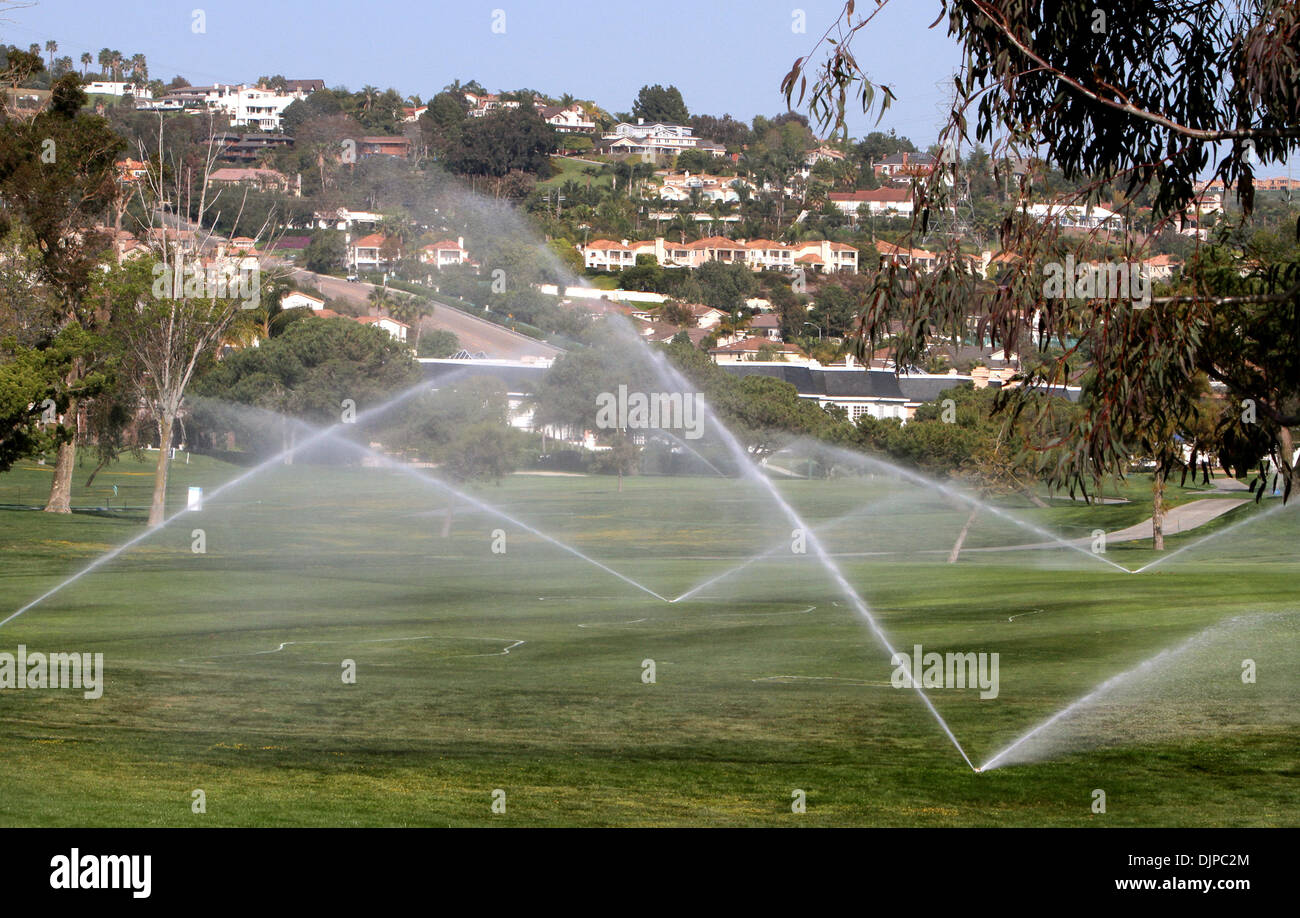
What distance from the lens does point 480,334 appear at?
14862cm

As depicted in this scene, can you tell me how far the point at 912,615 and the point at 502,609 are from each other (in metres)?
9.75

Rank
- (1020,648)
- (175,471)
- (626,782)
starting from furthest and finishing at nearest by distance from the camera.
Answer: (175,471) → (1020,648) → (626,782)

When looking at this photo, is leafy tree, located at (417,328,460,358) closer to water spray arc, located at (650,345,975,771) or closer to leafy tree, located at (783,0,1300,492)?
water spray arc, located at (650,345,975,771)

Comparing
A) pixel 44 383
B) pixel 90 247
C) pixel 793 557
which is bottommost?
pixel 793 557

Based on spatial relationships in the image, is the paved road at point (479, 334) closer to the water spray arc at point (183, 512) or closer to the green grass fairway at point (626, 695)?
the water spray arc at point (183, 512)

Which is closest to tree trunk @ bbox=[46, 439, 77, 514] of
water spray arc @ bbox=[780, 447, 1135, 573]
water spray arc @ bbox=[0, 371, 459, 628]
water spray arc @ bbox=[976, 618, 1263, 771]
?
water spray arc @ bbox=[0, 371, 459, 628]

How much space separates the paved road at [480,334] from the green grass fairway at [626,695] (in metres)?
88.4

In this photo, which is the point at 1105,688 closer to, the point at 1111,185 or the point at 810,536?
the point at 1111,185

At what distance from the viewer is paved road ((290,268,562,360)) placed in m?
141

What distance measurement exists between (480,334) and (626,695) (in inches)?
5055

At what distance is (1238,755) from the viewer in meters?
17.6

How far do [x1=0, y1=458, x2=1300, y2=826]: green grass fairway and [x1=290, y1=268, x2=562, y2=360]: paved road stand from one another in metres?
88.4
